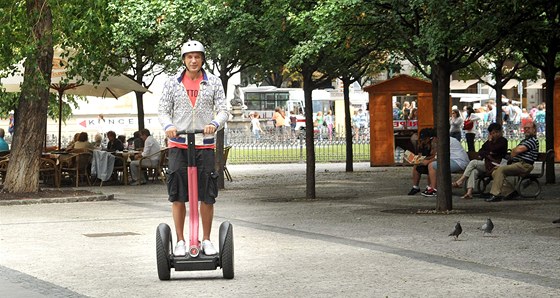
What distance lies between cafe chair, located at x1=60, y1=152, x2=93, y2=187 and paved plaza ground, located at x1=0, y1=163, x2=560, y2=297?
5.01 metres

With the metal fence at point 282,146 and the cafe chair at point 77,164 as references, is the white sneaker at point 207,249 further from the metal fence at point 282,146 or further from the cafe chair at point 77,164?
the metal fence at point 282,146

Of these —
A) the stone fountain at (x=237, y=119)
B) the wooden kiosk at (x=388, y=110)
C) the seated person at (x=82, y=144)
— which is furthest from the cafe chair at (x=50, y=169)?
the stone fountain at (x=237, y=119)

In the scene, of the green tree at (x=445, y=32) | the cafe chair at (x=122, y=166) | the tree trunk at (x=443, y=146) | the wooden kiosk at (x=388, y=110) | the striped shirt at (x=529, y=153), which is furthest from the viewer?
the wooden kiosk at (x=388, y=110)

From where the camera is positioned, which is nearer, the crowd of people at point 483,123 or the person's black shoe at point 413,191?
the person's black shoe at point 413,191

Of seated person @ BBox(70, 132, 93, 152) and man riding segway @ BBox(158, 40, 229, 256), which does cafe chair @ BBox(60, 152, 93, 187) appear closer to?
seated person @ BBox(70, 132, 93, 152)

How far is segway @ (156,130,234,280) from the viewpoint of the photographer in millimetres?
10805

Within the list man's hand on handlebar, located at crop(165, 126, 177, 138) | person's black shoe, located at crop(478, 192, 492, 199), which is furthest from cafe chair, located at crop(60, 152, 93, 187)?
man's hand on handlebar, located at crop(165, 126, 177, 138)

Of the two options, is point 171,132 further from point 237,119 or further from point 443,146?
point 237,119

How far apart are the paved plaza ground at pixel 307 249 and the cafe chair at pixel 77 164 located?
5005mm

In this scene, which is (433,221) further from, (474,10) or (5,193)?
(5,193)

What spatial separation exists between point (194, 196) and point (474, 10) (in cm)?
790

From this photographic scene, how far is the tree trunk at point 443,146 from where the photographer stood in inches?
743

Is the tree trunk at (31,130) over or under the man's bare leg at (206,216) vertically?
over

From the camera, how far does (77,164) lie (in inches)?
1124
